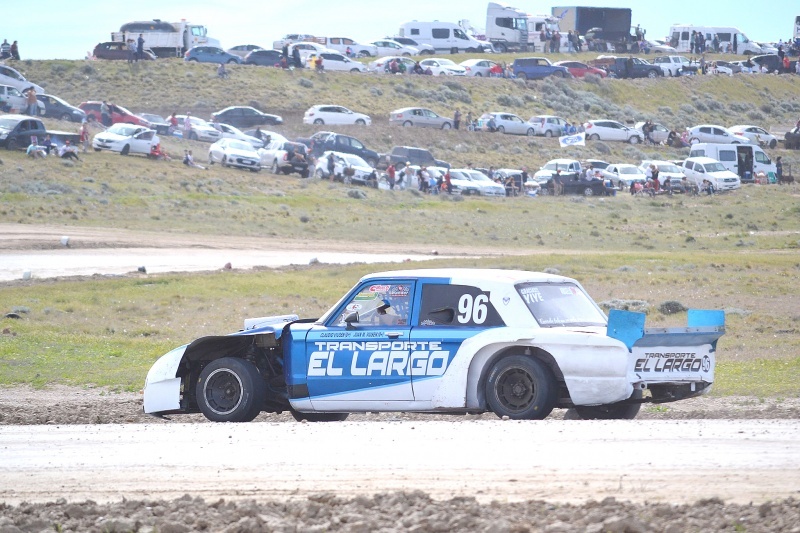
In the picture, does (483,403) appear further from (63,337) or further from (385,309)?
(63,337)

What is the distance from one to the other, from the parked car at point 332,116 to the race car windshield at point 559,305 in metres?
51.8

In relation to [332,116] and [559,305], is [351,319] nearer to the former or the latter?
[559,305]

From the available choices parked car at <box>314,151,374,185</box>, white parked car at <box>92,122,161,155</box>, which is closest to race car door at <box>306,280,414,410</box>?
parked car at <box>314,151,374,185</box>

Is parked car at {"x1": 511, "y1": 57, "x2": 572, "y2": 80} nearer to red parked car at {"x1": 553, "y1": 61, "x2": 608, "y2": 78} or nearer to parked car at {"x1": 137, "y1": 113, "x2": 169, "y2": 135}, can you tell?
red parked car at {"x1": 553, "y1": 61, "x2": 608, "y2": 78}

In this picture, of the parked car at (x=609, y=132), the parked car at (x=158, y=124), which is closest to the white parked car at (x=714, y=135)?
the parked car at (x=609, y=132)

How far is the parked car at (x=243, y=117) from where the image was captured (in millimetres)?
60500

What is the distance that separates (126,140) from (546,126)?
2867 cm

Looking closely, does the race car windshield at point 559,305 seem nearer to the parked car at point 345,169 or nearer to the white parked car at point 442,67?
the parked car at point 345,169

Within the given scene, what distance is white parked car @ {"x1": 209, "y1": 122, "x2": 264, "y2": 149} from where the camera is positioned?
53.9 m

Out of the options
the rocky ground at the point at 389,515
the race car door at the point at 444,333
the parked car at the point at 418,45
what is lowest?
the rocky ground at the point at 389,515

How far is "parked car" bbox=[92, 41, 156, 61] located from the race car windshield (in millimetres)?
63172

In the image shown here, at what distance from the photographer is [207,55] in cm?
7156

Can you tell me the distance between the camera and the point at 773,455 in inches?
287

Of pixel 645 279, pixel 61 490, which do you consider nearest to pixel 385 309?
pixel 61 490
